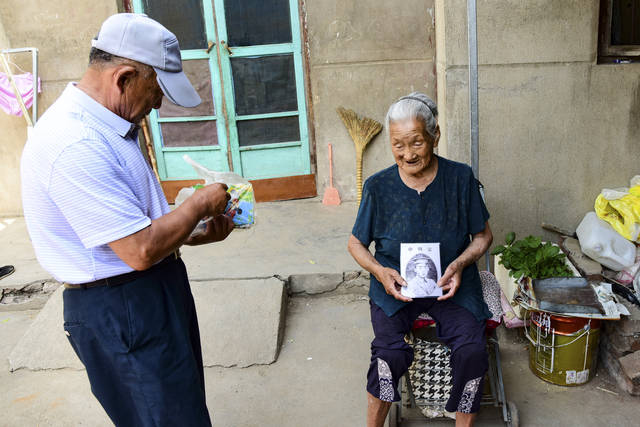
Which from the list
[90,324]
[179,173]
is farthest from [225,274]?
[90,324]

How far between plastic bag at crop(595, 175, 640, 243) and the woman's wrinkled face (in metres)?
1.57

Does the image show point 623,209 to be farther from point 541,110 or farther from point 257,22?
point 257,22

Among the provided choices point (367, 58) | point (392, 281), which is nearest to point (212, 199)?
point (392, 281)

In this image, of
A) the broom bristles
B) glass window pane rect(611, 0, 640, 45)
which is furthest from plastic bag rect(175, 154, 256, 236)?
the broom bristles

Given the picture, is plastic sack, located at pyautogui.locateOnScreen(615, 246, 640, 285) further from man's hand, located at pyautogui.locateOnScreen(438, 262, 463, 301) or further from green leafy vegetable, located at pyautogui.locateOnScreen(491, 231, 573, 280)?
man's hand, located at pyautogui.locateOnScreen(438, 262, 463, 301)

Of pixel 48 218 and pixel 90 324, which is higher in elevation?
pixel 48 218

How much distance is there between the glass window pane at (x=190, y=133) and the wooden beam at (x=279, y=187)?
1.30ft

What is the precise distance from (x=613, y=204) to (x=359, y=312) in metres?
1.83

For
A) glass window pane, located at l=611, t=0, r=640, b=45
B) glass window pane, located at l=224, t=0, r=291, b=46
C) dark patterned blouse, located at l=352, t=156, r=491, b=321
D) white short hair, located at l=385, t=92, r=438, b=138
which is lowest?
dark patterned blouse, located at l=352, t=156, r=491, b=321

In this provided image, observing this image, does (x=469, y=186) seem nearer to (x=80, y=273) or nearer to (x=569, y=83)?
(x=569, y=83)

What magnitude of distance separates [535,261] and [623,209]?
75 centimetres

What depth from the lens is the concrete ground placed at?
289 centimetres

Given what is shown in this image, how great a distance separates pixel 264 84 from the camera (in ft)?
17.1

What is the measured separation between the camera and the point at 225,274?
13.2 ft
